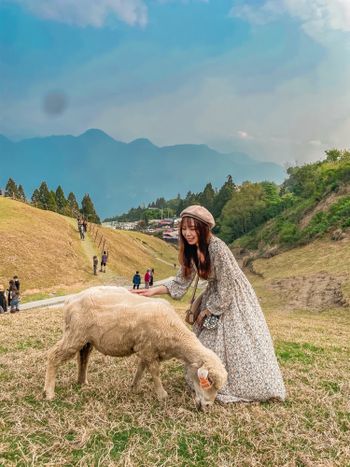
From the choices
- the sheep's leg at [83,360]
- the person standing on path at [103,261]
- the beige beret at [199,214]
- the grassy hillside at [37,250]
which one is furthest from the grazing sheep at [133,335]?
the person standing on path at [103,261]

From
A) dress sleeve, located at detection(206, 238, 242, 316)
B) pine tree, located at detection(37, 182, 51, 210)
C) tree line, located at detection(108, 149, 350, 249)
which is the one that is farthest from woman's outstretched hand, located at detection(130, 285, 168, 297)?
pine tree, located at detection(37, 182, 51, 210)

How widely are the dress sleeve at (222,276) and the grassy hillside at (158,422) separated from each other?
1586 millimetres

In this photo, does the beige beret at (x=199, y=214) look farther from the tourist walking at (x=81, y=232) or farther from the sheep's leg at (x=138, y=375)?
the tourist walking at (x=81, y=232)

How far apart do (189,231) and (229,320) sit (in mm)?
1708

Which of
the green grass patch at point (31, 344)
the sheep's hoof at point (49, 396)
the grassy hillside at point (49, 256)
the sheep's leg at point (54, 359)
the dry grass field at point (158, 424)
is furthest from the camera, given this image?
the grassy hillside at point (49, 256)

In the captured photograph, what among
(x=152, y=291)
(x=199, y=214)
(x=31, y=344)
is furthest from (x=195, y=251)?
(x=31, y=344)

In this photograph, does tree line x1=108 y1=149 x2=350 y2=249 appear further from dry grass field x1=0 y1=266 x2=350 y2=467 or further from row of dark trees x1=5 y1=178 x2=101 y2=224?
dry grass field x1=0 y1=266 x2=350 y2=467

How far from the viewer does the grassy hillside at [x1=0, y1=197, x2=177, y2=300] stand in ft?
118

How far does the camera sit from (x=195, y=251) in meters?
7.49

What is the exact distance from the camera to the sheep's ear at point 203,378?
5.94m

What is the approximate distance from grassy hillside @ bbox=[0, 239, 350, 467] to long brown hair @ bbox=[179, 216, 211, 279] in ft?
7.02

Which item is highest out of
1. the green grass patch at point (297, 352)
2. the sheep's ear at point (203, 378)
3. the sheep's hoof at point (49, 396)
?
the sheep's ear at point (203, 378)

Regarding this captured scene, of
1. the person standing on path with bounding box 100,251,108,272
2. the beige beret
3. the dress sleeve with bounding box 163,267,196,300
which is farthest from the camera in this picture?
the person standing on path with bounding box 100,251,108,272

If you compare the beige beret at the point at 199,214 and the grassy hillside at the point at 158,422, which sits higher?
the beige beret at the point at 199,214
